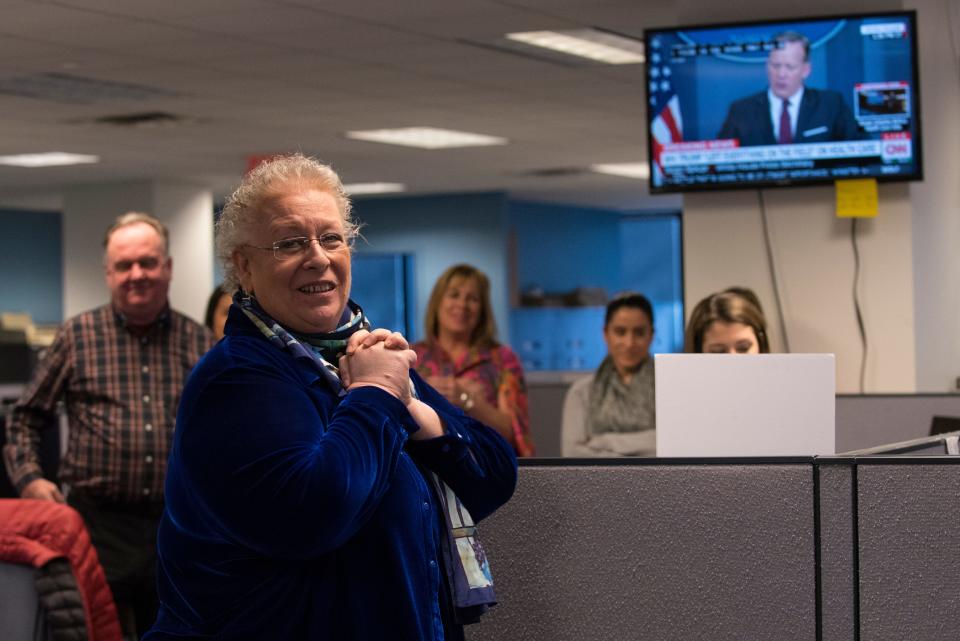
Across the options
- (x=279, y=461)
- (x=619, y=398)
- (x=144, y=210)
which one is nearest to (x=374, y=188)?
(x=144, y=210)

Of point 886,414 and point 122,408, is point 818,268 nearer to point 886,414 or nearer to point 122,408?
point 886,414

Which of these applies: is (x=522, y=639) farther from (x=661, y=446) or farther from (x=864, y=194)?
(x=864, y=194)

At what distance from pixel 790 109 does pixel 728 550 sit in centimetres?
278

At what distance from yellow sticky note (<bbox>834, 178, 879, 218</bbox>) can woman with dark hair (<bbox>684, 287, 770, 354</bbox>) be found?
124cm

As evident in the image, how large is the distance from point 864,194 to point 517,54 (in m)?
2.77

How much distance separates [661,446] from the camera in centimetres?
226

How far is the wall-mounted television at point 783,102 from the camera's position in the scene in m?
4.41

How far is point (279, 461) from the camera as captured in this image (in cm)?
154

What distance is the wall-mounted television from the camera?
441 cm

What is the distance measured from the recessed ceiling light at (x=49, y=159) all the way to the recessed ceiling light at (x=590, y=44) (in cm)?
512

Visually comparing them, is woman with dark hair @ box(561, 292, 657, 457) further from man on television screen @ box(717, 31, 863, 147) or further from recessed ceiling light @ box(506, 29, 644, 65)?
recessed ceiling light @ box(506, 29, 644, 65)

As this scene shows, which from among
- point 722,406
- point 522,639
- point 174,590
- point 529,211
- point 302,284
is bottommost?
point 522,639

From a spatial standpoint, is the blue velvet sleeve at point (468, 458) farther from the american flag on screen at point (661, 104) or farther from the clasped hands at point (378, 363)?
the american flag on screen at point (661, 104)

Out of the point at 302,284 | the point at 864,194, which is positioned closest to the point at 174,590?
the point at 302,284
